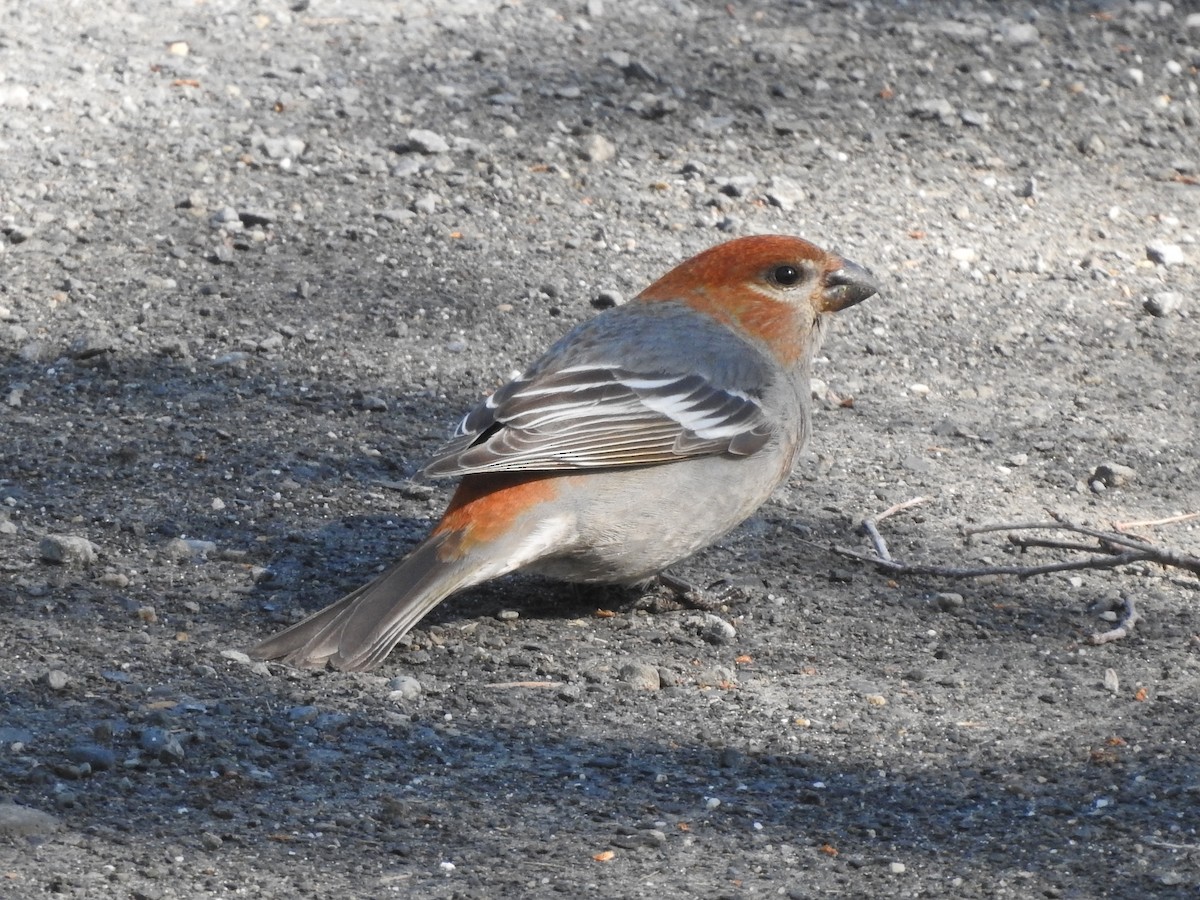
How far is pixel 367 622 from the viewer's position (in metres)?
4.07

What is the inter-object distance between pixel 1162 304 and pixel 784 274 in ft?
8.58

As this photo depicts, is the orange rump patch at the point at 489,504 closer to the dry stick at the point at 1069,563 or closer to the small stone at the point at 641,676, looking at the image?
the small stone at the point at 641,676

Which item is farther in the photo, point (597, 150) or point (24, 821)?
point (597, 150)

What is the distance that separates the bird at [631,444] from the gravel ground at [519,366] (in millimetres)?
208

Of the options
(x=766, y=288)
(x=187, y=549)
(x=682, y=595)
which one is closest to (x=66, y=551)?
(x=187, y=549)

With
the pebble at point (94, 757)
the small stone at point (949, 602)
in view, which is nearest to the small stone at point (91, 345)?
the pebble at point (94, 757)

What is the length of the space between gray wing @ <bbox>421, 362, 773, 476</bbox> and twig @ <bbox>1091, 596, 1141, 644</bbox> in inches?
44.2

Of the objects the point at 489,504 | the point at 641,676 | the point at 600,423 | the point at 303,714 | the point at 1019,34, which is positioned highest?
the point at 1019,34

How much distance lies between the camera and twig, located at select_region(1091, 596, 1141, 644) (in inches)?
177

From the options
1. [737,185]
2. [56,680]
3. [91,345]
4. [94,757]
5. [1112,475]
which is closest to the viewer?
[94,757]

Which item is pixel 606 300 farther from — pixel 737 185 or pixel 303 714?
pixel 303 714

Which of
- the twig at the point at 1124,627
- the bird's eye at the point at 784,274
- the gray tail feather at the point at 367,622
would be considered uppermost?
the bird's eye at the point at 784,274

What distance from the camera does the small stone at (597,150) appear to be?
761 cm

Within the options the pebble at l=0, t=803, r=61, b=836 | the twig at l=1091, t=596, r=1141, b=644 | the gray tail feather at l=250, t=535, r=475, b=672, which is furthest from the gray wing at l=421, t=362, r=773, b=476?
the pebble at l=0, t=803, r=61, b=836
